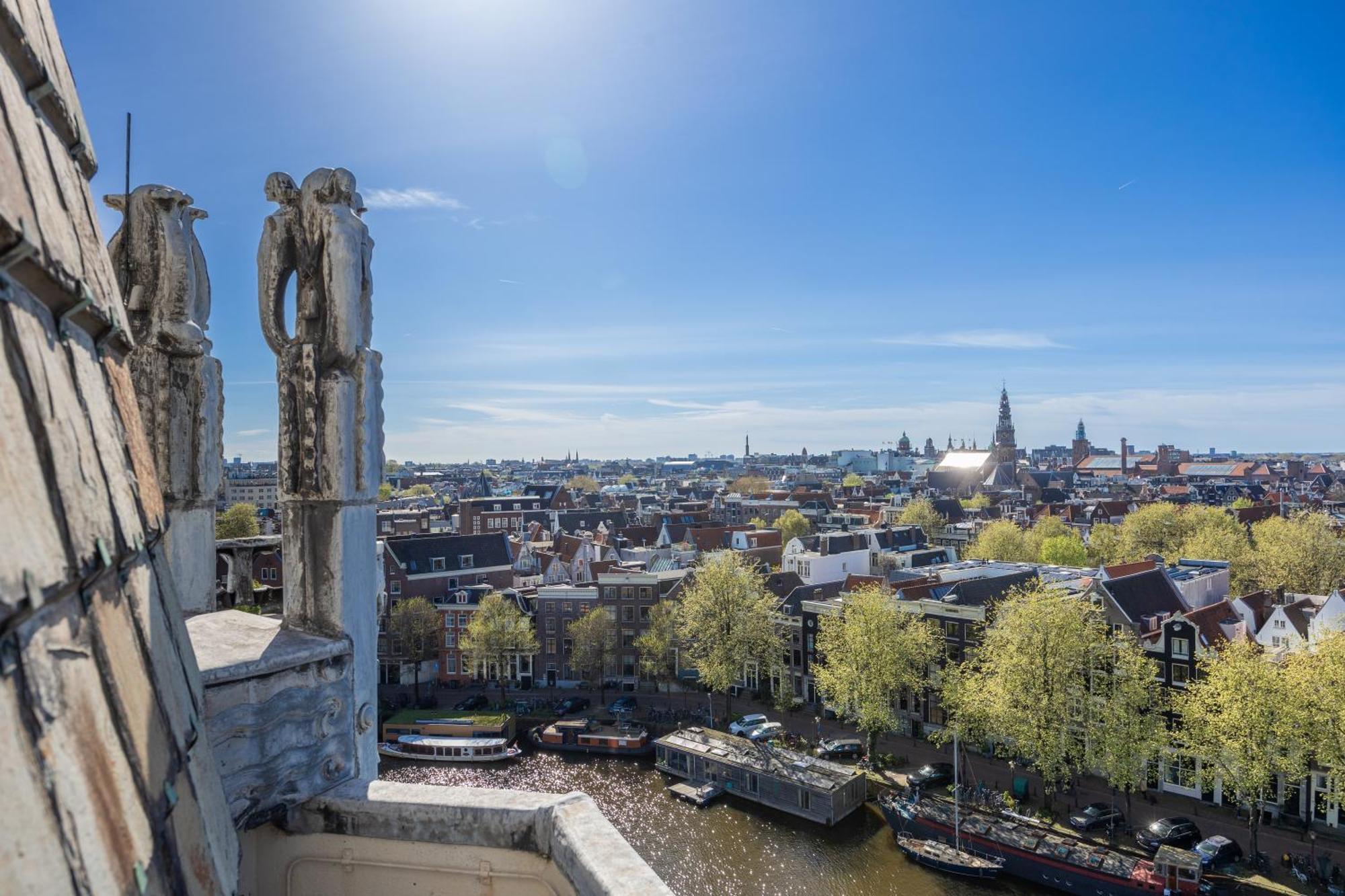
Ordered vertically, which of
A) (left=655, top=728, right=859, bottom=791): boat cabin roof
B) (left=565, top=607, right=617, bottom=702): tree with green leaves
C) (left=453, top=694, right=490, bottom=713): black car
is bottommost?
(left=453, top=694, right=490, bottom=713): black car

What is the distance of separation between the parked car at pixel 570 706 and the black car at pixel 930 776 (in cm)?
1872

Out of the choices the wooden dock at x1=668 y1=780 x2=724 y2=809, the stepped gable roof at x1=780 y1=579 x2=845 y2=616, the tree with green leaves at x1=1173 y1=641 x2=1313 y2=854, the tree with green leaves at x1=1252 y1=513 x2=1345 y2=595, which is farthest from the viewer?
the tree with green leaves at x1=1252 y1=513 x2=1345 y2=595

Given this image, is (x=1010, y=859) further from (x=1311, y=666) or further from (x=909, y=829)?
(x=1311, y=666)

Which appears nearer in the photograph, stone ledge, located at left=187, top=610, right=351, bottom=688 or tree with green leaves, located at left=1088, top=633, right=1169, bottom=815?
stone ledge, located at left=187, top=610, right=351, bottom=688

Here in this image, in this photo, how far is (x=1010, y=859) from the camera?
26.7 meters

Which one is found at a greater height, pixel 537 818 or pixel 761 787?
pixel 537 818

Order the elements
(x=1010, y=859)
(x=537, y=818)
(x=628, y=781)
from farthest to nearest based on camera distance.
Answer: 1. (x=628, y=781)
2. (x=1010, y=859)
3. (x=537, y=818)

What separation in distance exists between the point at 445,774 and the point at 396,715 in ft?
25.6

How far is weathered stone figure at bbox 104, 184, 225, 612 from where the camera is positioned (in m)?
6.70

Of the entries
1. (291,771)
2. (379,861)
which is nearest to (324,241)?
(291,771)

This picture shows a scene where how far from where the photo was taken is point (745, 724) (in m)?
40.8

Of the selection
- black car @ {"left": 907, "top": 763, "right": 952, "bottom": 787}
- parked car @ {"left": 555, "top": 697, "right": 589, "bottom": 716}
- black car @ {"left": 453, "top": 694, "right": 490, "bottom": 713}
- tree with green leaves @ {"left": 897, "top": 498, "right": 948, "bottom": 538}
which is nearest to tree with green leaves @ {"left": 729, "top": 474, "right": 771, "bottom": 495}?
tree with green leaves @ {"left": 897, "top": 498, "right": 948, "bottom": 538}

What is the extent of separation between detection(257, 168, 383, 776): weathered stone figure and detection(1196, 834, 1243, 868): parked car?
29.3 m

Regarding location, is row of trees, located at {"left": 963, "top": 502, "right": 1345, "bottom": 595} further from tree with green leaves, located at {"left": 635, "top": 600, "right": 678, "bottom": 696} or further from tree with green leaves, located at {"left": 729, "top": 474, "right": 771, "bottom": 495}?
tree with green leaves, located at {"left": 729, "top": 474, "right": 771, "bottom": 495}
